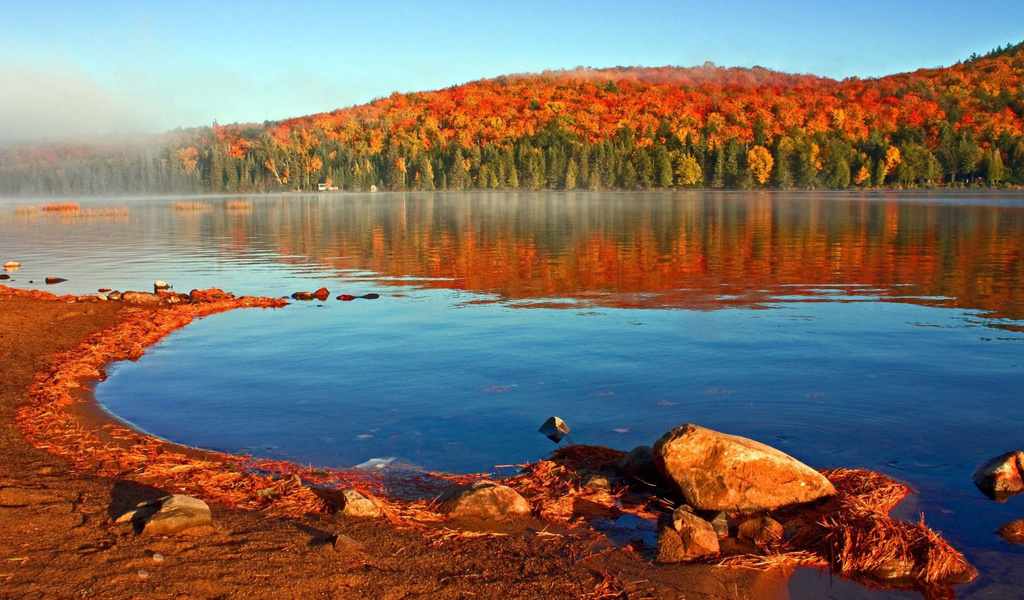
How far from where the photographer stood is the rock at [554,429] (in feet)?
32.2

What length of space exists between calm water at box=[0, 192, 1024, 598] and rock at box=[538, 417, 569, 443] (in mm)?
188

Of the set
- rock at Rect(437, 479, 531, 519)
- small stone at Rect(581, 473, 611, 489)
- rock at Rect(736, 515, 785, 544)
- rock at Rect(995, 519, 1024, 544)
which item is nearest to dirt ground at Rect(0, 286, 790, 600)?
rock at Rect(437, 479, 531, 519)

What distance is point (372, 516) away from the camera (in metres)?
6.93

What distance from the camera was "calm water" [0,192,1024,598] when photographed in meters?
9.57

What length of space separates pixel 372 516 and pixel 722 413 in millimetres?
5719

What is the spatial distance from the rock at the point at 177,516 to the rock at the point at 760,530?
4595 millimetres

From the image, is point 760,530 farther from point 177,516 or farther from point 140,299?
point 140,299

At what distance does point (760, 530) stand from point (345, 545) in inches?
144

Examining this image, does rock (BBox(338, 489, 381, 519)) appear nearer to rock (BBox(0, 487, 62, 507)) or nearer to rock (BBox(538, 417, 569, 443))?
rock (BBox(0, 487, 62, 507))

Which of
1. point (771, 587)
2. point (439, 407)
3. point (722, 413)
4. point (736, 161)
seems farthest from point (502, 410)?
point (736, 161)

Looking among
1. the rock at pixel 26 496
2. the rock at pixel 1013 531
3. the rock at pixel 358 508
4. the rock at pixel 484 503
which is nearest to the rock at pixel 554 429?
the rock at pixel 484 503

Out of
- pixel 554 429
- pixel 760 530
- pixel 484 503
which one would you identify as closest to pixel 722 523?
pixel 760 530

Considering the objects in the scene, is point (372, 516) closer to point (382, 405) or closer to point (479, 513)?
point (479, 513)

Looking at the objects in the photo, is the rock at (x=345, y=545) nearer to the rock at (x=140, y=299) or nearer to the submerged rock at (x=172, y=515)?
the submerged rock at (x=172, y=515)
